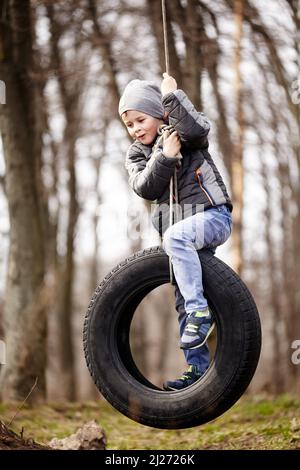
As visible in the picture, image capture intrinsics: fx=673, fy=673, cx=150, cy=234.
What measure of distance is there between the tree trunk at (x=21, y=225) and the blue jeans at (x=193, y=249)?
14.3 feet

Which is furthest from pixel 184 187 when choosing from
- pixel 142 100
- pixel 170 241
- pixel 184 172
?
pixel 142 100

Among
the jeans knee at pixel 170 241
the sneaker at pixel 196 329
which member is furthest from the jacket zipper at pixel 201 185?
the sneaker at pixel 196 329

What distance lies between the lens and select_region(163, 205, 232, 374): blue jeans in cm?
364

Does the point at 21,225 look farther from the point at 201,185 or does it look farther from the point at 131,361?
the point at 201,185

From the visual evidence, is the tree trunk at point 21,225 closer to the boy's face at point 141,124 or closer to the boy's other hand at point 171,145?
the boy's face at point 141,124

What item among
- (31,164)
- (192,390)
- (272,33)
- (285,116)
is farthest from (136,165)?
(285,116)

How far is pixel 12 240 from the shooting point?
27.1 ft

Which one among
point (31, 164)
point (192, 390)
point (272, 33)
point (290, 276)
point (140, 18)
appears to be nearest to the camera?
point (192, 390)

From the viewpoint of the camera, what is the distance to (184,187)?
3941 mm

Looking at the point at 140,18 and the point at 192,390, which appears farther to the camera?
the point at 140,18

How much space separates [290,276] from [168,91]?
14373mm

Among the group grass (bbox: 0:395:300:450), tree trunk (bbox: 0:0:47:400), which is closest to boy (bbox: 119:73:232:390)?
grass (bbox: 0:395:300:450)

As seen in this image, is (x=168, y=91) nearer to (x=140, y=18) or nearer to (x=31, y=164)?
(x=31, y=164)

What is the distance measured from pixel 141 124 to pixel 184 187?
1.49 ft
